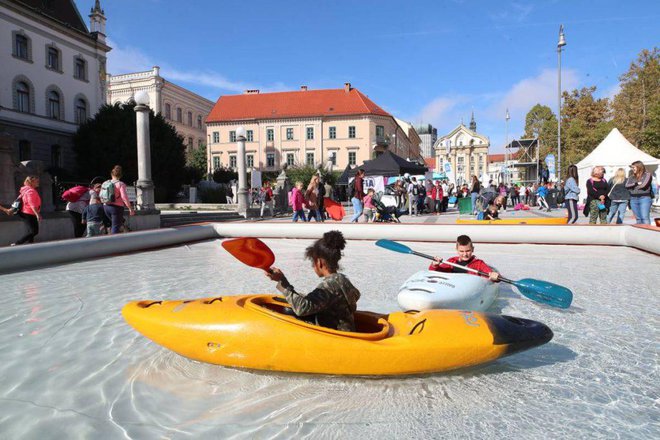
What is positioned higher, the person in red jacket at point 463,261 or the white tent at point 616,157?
the white tent at point 616,157

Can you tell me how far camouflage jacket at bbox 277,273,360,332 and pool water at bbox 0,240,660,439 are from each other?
0.38 metres

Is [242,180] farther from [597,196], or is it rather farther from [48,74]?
[48,74]

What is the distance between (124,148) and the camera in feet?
90.8

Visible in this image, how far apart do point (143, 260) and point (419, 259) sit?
5.07m

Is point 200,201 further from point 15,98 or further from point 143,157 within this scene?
point 143,157

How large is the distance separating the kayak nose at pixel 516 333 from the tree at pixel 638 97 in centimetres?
3251

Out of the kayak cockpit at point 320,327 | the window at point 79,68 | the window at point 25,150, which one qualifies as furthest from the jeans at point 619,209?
the window at point 79,68

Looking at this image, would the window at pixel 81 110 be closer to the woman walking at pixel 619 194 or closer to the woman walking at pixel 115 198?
the woman walking at pixel 115 198

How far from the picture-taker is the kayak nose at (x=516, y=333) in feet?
9.79

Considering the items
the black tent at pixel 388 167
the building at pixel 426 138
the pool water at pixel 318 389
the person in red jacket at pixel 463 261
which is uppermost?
the building at pixel 426 138

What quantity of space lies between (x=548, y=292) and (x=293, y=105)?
53997 mm

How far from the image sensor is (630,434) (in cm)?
228

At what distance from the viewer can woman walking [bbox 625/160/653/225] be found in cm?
921

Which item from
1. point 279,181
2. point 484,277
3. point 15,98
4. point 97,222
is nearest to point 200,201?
point 279,181
